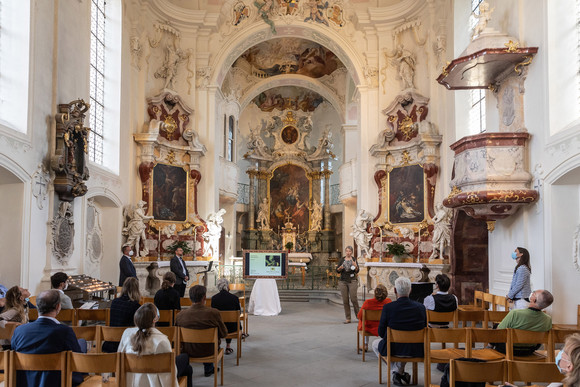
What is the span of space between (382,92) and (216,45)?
6318 mm

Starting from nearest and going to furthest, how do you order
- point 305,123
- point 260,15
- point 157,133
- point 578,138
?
point 578,138
point 157,133
point 260,15
point 305,123

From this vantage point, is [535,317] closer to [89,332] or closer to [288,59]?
[89,332]

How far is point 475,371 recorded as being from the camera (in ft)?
12.6

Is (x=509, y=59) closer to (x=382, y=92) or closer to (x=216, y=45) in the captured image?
(x=382, y=92)

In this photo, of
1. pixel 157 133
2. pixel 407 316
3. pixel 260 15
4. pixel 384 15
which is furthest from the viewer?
pixel 260 15

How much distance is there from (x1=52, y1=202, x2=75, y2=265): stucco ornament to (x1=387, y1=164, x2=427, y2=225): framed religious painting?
10.2 m

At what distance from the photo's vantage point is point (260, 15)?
18.5m

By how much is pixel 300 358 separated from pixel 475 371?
13.6 ft

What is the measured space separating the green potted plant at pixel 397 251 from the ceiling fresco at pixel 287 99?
534 inches

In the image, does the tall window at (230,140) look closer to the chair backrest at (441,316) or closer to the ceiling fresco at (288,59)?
the ceiling fresco at (288,59)

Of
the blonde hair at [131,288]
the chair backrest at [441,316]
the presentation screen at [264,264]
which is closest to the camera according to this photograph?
the blonde hair at [131,288]

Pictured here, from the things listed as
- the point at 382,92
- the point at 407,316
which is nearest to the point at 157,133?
the point at 382,92

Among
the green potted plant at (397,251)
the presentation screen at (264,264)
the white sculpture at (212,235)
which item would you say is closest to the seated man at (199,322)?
the presentation screen at (264,264)

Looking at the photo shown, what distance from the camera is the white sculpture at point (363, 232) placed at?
16734mm
